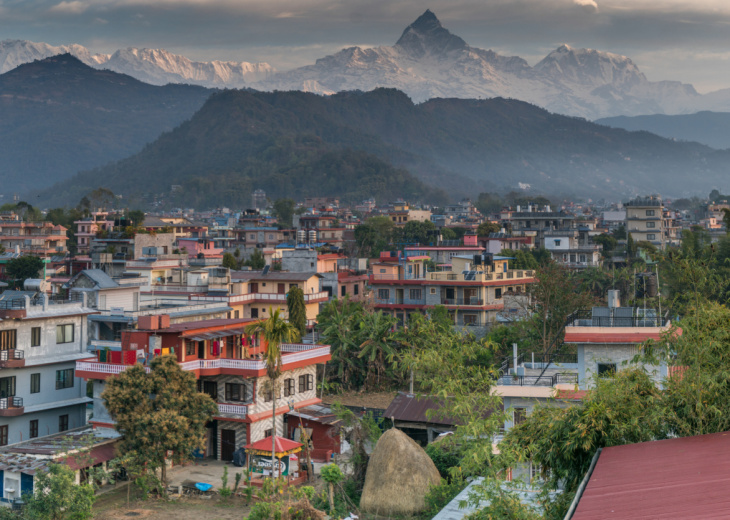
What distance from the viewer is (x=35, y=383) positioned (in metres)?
33.0

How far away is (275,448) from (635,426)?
1584cm

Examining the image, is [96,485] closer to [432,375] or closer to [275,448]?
[275,448]

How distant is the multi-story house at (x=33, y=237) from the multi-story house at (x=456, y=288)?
173 ft

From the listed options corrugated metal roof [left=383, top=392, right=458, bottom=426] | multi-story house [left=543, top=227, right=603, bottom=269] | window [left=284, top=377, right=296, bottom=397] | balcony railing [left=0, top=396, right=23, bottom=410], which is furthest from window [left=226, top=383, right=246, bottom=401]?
multi-story house [left=543, top=227, right=603, bottom=269]

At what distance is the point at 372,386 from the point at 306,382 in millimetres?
9278

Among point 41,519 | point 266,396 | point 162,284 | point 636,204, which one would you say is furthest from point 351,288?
point 636,204

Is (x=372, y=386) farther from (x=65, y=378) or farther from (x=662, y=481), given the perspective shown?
(x=662, y=481)

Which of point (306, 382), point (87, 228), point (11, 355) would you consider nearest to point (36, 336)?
point (11, 355)

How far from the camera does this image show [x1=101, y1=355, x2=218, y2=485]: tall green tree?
2648 cm

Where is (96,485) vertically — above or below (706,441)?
below

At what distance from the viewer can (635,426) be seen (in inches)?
561

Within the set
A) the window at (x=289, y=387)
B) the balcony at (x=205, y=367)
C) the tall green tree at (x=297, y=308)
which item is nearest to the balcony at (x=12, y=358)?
the balcony at (x=205, y=367)

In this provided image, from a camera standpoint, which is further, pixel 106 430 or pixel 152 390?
pixel 106 430

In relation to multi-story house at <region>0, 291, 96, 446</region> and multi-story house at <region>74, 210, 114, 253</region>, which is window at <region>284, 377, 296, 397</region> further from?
multi-story house at <region>74, 210, 114, 253</region>
